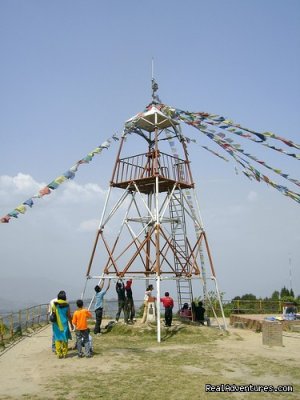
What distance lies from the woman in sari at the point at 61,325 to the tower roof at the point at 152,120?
402 inches

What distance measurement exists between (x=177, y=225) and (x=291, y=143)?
8.19 metres

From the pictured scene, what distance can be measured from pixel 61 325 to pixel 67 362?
3.86 feet

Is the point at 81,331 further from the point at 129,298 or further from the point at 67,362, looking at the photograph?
the point at 129,298

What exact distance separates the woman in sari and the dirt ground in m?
0.30

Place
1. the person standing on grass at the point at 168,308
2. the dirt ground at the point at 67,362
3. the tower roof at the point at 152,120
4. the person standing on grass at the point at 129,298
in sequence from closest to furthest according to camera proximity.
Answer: the dirt ground at the point at 67,362
the person standing on grass at the point at 168,308
the person standing on grass at the point at 129,298
the tower roof at the point at 152,120

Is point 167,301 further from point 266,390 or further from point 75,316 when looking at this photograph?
point 266,390

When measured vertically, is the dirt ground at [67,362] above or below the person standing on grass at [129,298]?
below

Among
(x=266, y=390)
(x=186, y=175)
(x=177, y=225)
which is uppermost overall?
(x=186, y=175)

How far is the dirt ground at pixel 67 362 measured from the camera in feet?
29.7

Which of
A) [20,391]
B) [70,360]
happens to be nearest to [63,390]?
[20,391]

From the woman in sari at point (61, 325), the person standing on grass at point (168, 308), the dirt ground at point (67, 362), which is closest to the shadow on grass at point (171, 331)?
the person standing on grass at point (168, 308)

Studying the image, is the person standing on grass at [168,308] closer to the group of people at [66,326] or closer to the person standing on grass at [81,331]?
the group of people at [66,326]

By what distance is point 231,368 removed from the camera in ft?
34.8

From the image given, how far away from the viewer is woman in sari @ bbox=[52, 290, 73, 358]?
12.0 m
